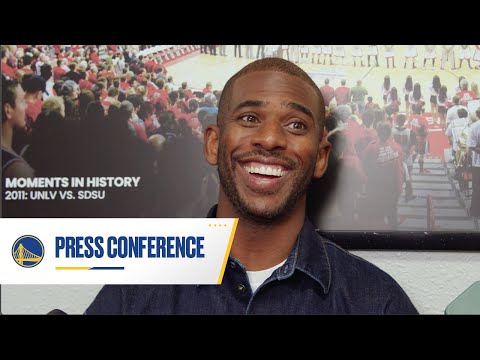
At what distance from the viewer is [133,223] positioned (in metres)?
1.56

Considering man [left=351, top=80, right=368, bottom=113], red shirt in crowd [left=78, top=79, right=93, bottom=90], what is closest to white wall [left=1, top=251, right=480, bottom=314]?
man [left=351, top=80, right=368, bottom=113]

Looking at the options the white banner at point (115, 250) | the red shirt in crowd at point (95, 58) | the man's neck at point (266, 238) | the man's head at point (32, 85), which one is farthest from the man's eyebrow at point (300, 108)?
the man's head at point (32, 85)

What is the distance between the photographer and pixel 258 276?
1532mm

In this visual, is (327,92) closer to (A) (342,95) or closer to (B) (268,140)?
(A) (342,95)

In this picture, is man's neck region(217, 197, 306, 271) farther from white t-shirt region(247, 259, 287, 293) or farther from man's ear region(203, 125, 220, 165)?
man's ear region(203, 125, 220, 165)

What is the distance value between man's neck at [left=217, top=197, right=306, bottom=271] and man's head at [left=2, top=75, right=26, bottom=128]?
56cm

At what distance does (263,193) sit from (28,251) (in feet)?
1.96

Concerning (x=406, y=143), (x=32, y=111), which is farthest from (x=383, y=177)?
(x=32, y=111)

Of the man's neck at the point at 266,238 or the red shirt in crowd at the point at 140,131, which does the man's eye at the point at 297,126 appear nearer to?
the man's neck at the point at 266,238

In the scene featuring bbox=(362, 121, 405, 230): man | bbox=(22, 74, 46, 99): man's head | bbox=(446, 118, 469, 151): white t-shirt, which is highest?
bbox=(22, 74, 46, 99): man's head

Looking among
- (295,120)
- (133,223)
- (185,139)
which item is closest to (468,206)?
(295,120)

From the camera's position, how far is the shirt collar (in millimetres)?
1519

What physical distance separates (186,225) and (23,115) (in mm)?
491

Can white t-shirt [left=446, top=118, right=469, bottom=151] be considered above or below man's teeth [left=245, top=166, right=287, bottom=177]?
above
